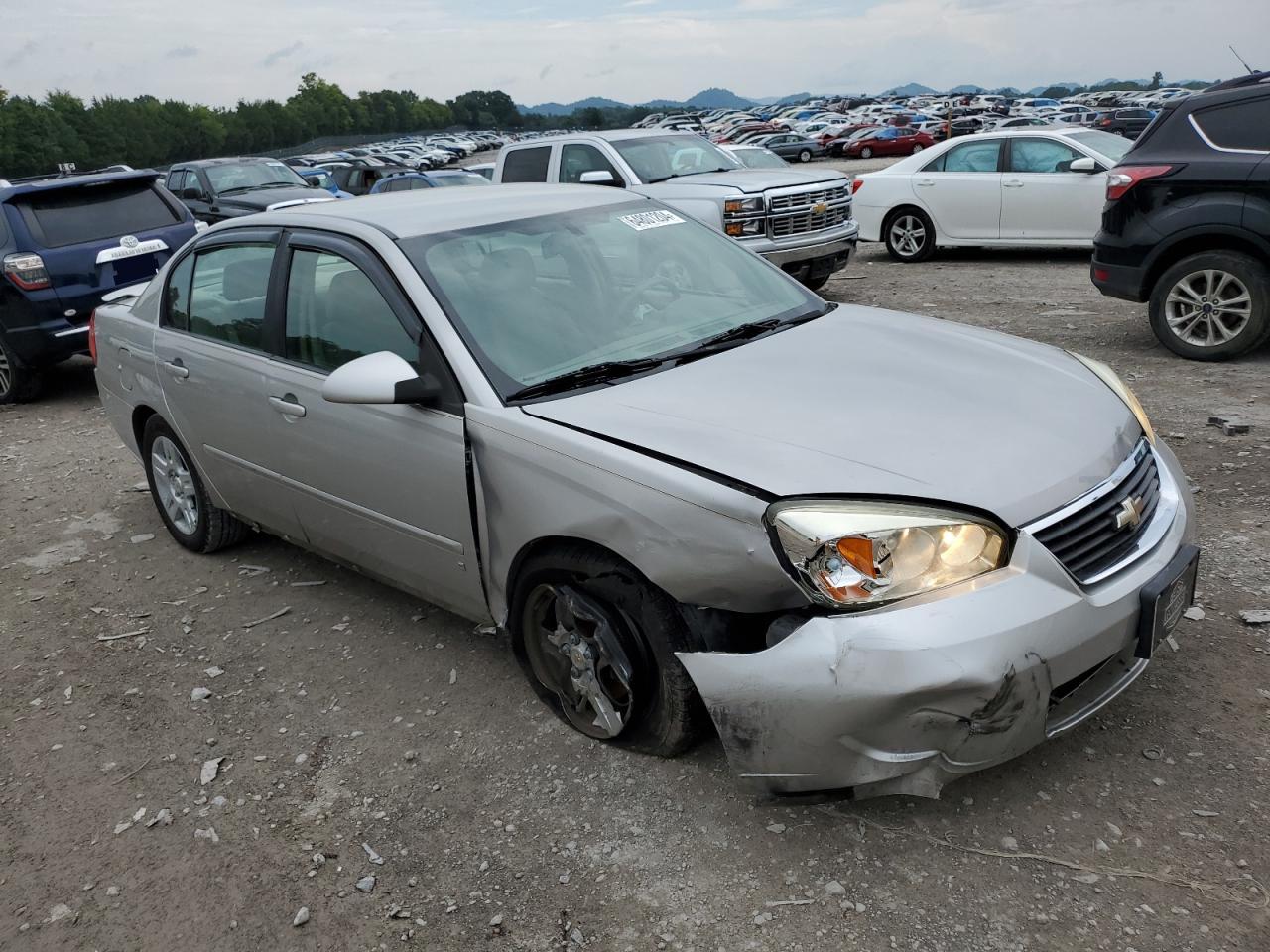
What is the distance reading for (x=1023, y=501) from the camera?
2652 millimetres

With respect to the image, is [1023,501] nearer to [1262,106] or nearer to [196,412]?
[196,412]

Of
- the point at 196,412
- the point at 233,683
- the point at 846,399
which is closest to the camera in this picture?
the point at 846,399

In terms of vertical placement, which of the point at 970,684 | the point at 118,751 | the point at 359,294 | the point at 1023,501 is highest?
the point at 359,294

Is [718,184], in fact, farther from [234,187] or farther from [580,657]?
[234,187]

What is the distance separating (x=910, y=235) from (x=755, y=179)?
3.26 metres

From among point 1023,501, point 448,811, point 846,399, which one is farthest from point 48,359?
point 1023,501

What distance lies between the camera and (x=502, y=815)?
10.3 feet

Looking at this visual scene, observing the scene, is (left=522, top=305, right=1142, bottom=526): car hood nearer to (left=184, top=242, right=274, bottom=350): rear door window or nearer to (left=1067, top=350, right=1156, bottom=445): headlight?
(left=1067, top=350, right=1156, bottom=445): headlight

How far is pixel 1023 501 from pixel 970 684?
0.50 m

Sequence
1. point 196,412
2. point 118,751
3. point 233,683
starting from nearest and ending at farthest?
point 118,751, point 233,683, point 196,412

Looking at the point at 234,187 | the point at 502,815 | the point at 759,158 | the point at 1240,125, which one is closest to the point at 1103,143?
the point at 759,158

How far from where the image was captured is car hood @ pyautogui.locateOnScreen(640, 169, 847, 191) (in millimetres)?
10258

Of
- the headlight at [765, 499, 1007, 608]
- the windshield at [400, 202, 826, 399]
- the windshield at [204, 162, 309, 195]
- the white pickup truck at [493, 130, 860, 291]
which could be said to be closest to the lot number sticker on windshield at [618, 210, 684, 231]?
the windshield at [400, 202, 826, 399]

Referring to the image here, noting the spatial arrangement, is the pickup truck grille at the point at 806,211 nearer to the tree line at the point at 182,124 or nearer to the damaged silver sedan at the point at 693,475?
the damaged silver sedan at the point at 693,475
